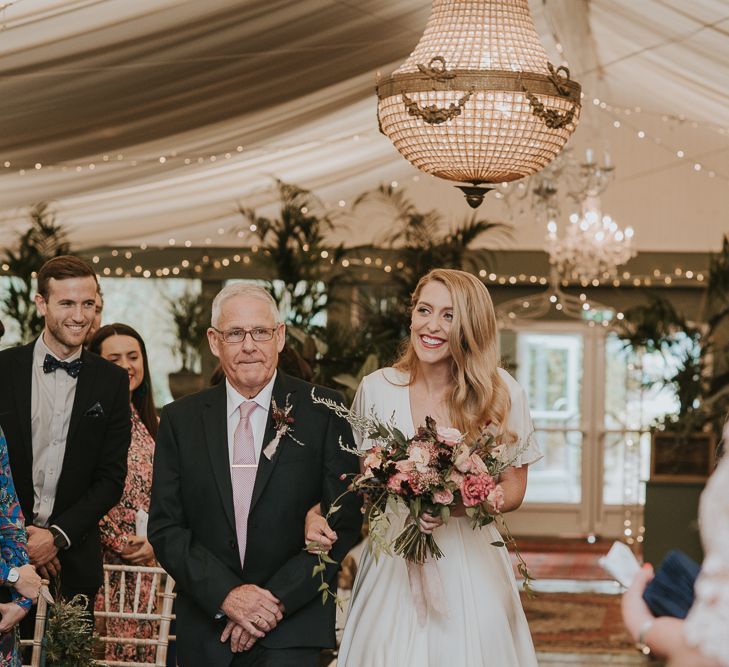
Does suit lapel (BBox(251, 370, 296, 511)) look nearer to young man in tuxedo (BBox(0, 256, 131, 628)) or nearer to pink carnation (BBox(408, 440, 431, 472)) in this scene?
pink carnation (BBox(408, 440, 431, 472))

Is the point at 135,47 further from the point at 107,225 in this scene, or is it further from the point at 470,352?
the point at 107,225

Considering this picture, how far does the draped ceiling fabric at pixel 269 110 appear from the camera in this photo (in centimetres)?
577

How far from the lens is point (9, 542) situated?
3346 mm

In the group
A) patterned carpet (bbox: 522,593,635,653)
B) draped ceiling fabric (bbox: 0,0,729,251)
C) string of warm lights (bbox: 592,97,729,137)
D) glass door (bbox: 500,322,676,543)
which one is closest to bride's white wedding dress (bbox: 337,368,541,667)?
draped ceiling fabric (bbox: 0,0,729,251)

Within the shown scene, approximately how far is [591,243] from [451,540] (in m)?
7.65

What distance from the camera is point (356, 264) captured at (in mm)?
12805

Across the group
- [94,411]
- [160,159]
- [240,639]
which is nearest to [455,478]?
[240,639]

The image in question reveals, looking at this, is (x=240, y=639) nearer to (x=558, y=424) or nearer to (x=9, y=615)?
(x=9, y=615)

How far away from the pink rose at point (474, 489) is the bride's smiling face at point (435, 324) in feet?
1.77

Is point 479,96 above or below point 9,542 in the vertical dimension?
above

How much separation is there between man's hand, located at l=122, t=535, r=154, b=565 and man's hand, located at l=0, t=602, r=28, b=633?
1611mm

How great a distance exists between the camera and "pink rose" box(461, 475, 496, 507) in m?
3.45

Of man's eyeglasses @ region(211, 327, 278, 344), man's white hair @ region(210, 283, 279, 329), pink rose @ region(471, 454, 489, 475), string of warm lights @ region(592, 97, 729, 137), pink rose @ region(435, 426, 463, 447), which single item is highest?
string of warm lights @ region(592, 97, 729, 137)

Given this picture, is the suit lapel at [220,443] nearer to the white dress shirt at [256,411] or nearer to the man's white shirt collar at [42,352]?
the white dress shirt at [256,411]
